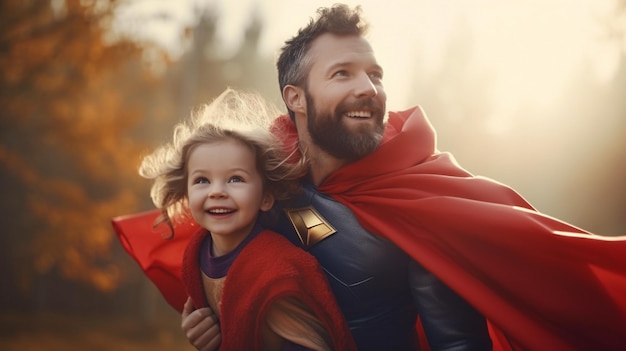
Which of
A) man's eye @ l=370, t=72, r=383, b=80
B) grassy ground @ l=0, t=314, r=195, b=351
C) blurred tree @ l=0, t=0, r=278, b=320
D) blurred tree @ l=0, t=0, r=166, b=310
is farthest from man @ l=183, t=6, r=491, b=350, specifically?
grassy ground @ l=0, t=314, r=195, b=351

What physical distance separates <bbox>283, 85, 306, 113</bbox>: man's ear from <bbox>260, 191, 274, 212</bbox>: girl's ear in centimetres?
46

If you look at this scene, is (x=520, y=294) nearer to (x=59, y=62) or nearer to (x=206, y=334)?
(x=206, y=334)

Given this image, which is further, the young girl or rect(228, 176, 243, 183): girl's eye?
rect(228, 176, 243, 183): girl's eye

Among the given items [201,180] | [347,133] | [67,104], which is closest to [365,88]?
[347,133]

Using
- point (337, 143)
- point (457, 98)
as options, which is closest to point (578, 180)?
point (457, 98)

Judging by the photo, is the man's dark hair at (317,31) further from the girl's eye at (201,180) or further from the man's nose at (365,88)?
the girl's eye at (201,180)

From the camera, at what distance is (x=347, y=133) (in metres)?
2.52

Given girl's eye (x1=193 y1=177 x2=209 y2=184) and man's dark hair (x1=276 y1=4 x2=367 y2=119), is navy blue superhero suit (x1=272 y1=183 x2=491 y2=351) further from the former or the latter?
man's dark hair (x1=276 y1=4 x2=367 y2=119)

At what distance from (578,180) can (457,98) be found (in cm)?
851

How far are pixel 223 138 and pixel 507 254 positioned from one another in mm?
1236

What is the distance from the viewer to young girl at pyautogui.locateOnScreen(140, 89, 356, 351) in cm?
225

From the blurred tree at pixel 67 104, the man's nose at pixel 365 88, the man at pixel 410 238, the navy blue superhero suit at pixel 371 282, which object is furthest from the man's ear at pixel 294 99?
the blurred tree at pixel 67 104

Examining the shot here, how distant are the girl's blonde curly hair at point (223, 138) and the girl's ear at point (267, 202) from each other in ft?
0.07

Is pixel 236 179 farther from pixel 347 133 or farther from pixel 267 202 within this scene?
pixel 347 133
